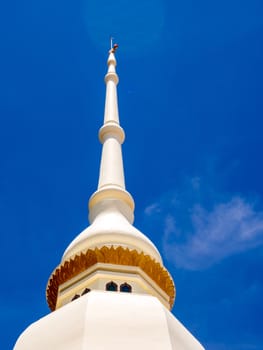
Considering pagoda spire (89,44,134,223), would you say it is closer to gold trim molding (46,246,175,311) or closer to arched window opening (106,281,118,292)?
gold trim molding (46,246,175,311)

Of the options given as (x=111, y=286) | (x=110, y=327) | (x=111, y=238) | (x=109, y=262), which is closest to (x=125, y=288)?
(x=111, y=286)

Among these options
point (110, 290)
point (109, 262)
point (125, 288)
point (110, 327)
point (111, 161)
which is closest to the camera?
point (110, 327)

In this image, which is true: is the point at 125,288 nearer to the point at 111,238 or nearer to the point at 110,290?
the point at 110,290

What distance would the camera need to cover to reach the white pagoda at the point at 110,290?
1079cm

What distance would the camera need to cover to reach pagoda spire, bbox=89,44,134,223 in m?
15.1

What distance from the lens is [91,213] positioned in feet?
50.0

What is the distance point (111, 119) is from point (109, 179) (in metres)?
3.14

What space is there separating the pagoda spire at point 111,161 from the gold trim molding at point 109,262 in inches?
72.7

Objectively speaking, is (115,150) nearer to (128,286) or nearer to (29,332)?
(128,286)

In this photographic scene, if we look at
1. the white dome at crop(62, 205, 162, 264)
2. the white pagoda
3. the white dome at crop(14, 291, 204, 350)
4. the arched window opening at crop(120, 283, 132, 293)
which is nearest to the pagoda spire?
the white pagoda

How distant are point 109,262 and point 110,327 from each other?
2.54m

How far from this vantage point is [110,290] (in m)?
13.0

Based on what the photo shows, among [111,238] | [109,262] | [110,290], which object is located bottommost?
[110,290]

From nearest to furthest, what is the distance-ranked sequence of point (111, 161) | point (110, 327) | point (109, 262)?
point (110, 327) < point (109, 262) < point (111, 161)
